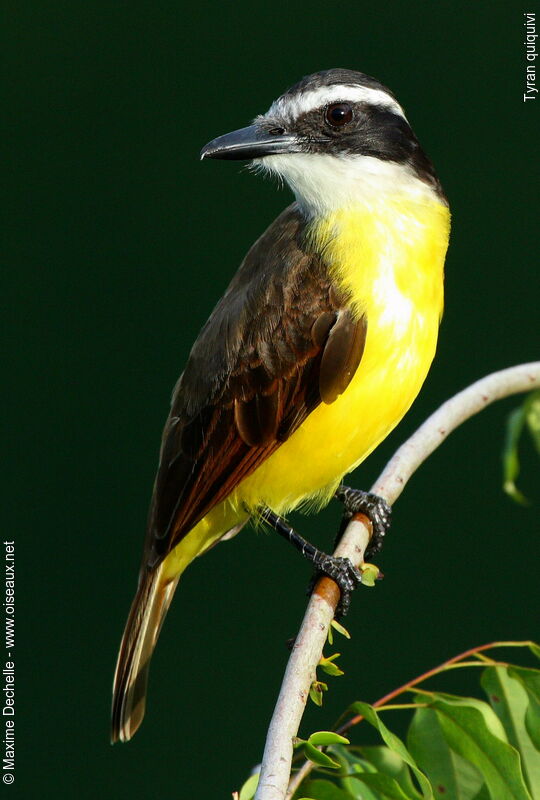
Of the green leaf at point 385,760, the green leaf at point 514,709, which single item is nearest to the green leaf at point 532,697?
the green leaf at point 514,709

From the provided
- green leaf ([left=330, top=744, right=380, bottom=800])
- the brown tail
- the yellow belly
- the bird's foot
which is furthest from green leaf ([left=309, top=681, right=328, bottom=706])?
the brown tail

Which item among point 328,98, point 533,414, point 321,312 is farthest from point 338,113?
point 533,414

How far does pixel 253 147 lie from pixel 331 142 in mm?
180

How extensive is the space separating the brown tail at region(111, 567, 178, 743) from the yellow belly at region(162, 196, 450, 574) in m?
0.58

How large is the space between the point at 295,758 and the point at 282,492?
0.89 meters

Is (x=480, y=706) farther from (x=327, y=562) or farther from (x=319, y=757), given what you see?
(x=327, y=562)

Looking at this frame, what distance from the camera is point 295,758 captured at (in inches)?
70.6

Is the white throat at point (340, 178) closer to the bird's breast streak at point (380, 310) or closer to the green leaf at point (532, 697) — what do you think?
the bird's breast streak at point (380, 310)

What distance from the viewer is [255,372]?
2490 millimetres

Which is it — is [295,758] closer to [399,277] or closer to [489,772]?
[489,772]

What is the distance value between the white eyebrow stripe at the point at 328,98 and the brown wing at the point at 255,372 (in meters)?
0.26

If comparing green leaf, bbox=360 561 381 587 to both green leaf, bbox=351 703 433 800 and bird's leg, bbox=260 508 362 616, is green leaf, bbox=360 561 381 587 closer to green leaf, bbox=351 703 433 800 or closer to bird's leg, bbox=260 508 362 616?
bird's leg, bbox=260 508 362 616

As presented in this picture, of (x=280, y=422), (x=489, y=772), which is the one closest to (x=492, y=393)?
(x=280, y=422)

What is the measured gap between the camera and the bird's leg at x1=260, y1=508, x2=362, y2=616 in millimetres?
2420
